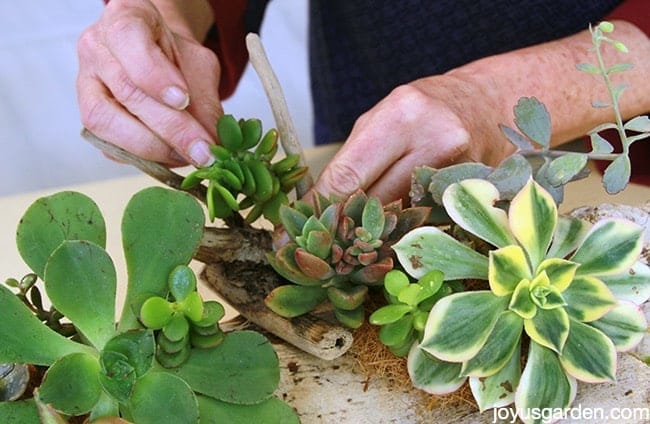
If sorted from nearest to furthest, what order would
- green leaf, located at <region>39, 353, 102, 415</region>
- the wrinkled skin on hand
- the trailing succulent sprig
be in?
1. green leaf, located at <region>39, 353, 102, 415</region>
2. the trailing succulent sprig
3. the wrinkled skin on hand

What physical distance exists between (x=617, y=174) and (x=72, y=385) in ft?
0.86

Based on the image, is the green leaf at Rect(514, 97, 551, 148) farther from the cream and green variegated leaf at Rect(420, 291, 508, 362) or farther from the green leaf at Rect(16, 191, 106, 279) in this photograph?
the green leaf at Rect(16, 191, 106, 279)

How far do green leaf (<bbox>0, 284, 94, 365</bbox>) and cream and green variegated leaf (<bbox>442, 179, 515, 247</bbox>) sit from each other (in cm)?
18

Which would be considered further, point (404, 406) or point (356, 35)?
point (356, 35)

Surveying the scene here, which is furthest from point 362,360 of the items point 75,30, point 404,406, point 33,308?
point 75,30

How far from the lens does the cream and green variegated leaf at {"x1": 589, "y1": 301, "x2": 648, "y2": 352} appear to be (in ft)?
1.23

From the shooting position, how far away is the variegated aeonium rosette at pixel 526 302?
356 mm

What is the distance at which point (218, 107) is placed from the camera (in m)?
0.63

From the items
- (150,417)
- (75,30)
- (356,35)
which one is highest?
(150,417)

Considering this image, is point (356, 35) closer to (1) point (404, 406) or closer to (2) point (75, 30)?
(1) point (404, 406)

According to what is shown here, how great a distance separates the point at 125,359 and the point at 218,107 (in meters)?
0.32

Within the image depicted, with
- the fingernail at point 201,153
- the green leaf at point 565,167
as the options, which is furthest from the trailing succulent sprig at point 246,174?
the green leaf at point 565,167

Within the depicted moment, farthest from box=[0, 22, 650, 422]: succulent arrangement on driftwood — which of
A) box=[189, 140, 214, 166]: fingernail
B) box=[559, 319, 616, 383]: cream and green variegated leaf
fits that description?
box=[189, 140, 214, 166]: fingernail

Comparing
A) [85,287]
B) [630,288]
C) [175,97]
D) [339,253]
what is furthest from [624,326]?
[175,97]
